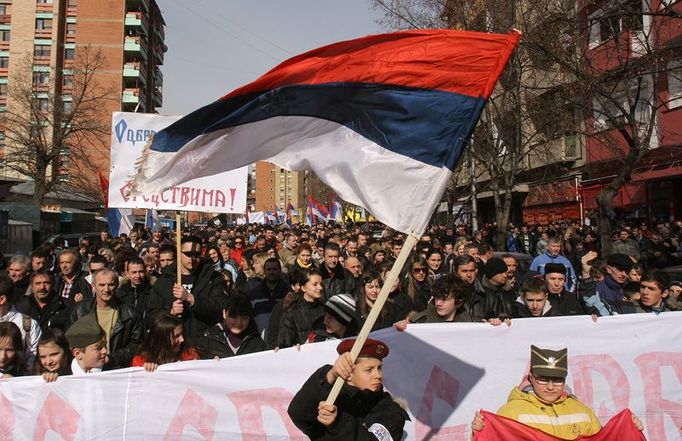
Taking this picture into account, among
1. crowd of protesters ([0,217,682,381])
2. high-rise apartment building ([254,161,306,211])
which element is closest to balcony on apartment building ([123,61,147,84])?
crowd of protesters ([0,217,682,381])

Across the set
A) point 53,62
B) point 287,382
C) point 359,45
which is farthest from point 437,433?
point 53,62

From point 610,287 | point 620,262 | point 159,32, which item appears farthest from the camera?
point 159,32

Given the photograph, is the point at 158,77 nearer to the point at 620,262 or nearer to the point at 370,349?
the point at 620,262

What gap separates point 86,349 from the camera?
3.99m

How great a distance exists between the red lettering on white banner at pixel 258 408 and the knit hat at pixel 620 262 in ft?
13.7

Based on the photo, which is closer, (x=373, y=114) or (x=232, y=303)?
(x=373, y=114)

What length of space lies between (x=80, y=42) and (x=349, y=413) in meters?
66.9

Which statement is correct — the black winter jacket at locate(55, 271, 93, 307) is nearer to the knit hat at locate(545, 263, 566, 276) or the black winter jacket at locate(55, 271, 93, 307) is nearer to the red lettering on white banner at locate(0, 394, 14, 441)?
the red lettering on white banner at locate(0, 394, 14, 441)

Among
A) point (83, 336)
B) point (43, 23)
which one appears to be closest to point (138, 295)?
point (83, 336)

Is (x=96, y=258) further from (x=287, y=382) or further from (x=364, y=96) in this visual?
(x=364, y=96)

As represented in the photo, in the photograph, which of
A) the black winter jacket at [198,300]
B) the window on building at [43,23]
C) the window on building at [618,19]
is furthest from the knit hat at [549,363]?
the window on building at [43,23]

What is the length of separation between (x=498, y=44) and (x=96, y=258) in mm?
6131

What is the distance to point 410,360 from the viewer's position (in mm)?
4219

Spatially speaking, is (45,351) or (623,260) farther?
(623,260)
